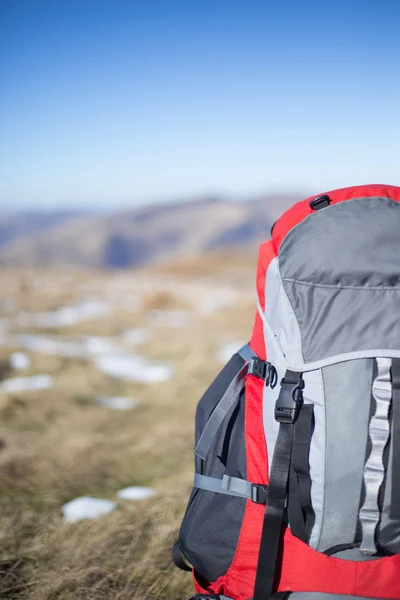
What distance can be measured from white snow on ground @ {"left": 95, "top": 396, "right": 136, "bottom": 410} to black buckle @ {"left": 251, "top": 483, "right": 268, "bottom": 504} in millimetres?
3511

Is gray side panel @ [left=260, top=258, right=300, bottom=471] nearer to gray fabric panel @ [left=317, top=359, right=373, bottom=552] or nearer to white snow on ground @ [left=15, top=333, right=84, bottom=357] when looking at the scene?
gray fabric panel @ [left=317, top=359, right=373, bottom=552]

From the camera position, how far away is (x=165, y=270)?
20.5 m

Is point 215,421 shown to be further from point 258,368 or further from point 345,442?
point 345,442

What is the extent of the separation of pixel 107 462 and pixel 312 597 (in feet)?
7.87

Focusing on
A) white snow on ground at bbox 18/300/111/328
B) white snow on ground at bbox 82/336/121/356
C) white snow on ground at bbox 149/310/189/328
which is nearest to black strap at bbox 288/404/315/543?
white snow on ground at bbox 82/336/121/356

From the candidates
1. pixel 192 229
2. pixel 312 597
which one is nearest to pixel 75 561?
pixel 312 597

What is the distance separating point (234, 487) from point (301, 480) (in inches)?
11.7

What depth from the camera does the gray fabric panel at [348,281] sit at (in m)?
1.63

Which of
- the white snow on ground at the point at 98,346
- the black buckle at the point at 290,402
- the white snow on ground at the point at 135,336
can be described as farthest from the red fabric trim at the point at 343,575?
the white snow on ground at the point at 135,336

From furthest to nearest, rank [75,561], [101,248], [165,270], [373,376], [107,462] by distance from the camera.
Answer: [101,248] → [165,270] → [107,462] → [75,561] → [373,376]

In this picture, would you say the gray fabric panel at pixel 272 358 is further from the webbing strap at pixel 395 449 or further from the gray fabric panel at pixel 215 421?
the webbing strap at pixel 395 449

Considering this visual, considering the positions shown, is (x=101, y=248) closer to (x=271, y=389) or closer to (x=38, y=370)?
(x=38, y=370)

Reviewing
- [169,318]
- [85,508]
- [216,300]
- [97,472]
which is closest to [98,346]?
[169,318]

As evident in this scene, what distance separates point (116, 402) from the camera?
17.5 feet
